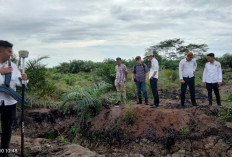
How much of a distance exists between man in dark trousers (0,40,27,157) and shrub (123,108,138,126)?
364 cm

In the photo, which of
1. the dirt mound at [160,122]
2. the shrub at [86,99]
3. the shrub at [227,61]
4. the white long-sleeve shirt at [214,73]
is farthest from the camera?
the shrub at [227,61]

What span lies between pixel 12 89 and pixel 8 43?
2.44ft

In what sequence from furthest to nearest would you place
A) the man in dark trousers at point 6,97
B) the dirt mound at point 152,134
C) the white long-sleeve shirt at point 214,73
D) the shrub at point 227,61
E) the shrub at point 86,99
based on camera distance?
the shrub at point 227,61 < the white long-sleeve shirt at point 214,73 < the shrub at point 86,99 < the dirt mound at point 152,134 < the man in dark trousers at point 6,97

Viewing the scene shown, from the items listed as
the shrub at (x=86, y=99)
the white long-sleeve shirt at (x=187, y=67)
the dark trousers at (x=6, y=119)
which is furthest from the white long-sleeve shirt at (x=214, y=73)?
the dark trousers at (x=6, y=119)

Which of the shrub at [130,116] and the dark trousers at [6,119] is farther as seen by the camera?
the shrub at [130,116]

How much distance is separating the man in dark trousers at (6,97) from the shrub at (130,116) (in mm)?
3644

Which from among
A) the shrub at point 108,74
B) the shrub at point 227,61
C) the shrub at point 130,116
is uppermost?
the shrub at point 227,61

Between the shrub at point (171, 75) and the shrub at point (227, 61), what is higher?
the shrub at point (227, 61)

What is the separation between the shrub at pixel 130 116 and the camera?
7.24 m

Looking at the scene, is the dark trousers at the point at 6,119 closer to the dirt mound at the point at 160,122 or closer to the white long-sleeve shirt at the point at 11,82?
the white long-sleeve shirt at the point at 11,82

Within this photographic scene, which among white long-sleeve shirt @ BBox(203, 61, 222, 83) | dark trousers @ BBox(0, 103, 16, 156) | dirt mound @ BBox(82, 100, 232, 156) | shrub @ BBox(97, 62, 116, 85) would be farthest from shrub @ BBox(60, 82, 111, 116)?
white long-sleeve shirt @ BBox(203, 61, 222, 83)

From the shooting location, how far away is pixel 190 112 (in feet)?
24.1

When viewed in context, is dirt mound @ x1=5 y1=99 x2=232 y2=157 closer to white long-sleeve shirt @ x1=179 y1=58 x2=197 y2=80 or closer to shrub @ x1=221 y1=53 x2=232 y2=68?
white long-sleeve shirt @ x1=179 y1=58 x2=197 y2=80

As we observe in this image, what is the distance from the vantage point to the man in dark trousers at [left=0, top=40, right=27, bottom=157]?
400cm
